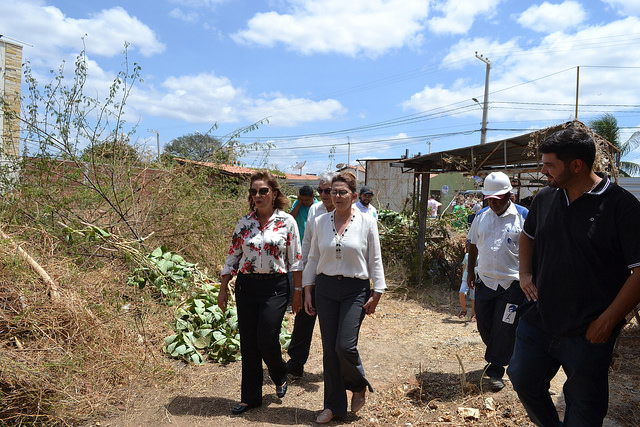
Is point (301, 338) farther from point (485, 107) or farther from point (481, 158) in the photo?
point (485, 107)

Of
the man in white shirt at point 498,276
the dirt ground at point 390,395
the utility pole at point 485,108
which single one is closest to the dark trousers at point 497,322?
the man in white shirt at point 498,276

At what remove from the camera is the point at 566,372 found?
2613 mm

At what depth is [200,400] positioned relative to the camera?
167 inches

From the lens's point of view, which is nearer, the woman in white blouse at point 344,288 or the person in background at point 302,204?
the woman in white blouse at point 344,288

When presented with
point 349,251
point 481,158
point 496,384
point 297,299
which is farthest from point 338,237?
→ point 481,158

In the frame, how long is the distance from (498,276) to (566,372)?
5.58 feet

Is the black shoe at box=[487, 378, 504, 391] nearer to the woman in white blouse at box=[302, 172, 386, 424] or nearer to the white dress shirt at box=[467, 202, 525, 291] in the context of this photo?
the white dress shirt at box=[467, 202, 525, 291]

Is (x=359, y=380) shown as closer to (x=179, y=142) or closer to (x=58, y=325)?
(x=58, y=325)

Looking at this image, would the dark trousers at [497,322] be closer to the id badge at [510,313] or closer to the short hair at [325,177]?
the id badge at [510,313]

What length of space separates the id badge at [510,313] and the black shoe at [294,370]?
1.94 m

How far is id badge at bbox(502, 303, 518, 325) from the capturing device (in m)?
4.20

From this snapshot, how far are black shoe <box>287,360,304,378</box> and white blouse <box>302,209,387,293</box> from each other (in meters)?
1.24

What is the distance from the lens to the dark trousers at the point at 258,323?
3824 millimetres

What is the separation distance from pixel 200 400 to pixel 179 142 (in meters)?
6.16
